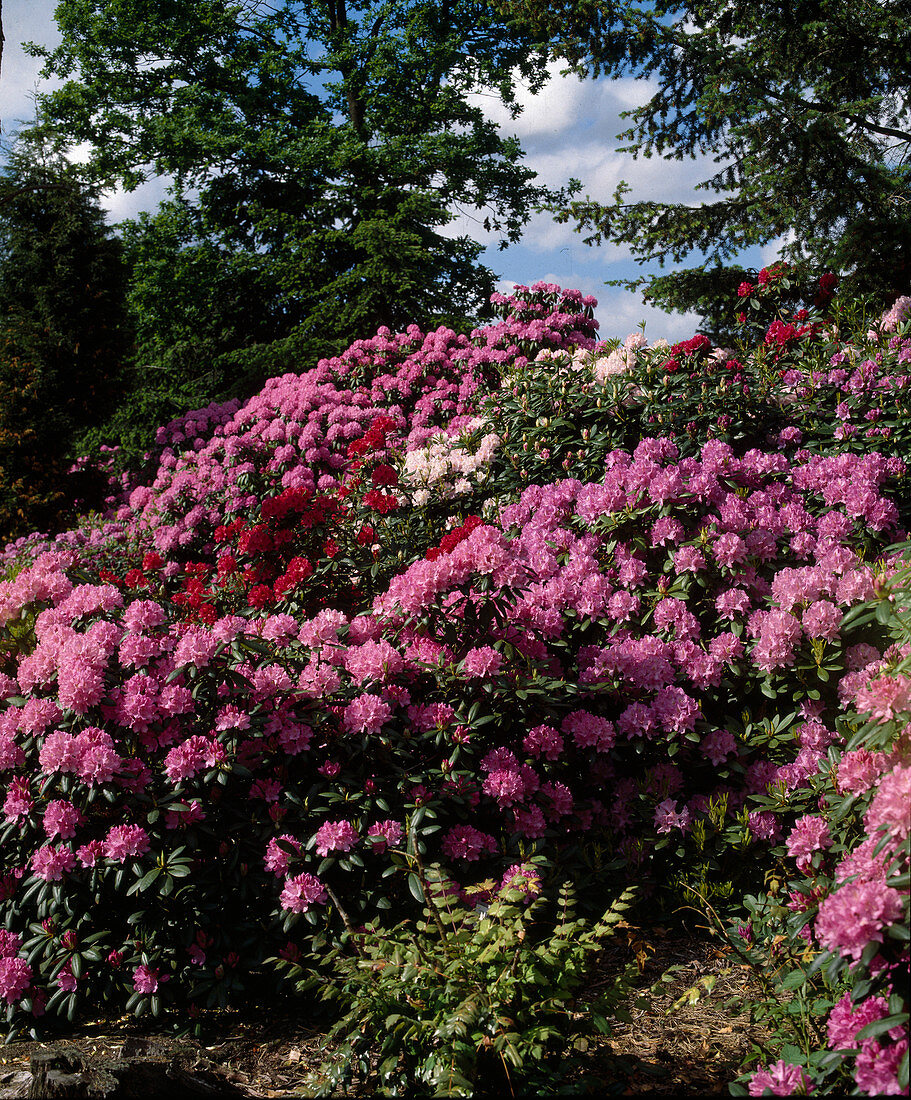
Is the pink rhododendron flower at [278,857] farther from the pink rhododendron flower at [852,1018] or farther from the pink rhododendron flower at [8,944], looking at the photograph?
the pink rhododendron flower at [852,1018]

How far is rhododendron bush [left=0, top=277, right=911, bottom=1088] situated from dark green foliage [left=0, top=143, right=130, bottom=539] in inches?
301

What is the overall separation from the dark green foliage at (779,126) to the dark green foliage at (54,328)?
6.84 meters

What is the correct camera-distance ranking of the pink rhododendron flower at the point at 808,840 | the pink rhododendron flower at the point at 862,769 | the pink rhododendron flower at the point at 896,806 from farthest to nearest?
the pink rhododendron flower at the point at 808,840
the pink rhododendron flower at the point at 862,769
the pink rhododendron flower at the point at 896,806

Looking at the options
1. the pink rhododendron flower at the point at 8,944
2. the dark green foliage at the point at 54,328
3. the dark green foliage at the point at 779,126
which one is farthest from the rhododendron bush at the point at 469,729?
the dark green foliage at the point at 54,328

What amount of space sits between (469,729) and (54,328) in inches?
433

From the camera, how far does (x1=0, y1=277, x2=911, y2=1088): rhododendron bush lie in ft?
8.68

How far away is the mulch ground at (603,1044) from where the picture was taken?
2180mm

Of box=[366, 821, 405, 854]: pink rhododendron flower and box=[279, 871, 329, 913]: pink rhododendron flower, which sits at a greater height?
box=[366, 821, 405, 854]: pink rhododendron flower

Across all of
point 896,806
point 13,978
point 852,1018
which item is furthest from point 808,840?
point 13,978

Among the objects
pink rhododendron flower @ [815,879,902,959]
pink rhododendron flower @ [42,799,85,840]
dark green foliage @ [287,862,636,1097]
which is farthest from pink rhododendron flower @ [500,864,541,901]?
pink rhododendron flower @ [42,799,85,840]

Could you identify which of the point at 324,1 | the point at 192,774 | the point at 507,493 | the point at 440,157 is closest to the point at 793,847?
the point at 192,774

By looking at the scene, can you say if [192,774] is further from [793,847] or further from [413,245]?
[413,245]

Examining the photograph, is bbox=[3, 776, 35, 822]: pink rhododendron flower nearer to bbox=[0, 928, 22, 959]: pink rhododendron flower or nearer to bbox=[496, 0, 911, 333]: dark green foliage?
bbox=[0, 928, 22, 959]: pink rhododendron flower

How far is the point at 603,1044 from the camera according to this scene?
2410 millimetres
